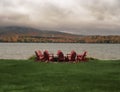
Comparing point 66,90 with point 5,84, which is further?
point 5,84

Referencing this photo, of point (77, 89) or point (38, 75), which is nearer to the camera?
point (77, 89)

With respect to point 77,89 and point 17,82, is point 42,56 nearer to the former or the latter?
point 17,82

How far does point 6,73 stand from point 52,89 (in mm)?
7820

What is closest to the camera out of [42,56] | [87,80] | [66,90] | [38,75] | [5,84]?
[66,90]

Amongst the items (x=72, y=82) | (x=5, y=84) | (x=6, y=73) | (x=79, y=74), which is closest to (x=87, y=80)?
(x=72, y=82)

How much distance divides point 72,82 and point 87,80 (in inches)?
50.5

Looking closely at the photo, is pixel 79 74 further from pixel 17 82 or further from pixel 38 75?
pixel 17 82

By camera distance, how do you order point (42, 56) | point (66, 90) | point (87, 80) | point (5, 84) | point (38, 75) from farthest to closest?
point (42, 56) → point (38, 75) → point (87, 80) → point (5, 84) → point (66, 90)

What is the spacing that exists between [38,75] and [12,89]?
19.0 feet

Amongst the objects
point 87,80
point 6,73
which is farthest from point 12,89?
point 6,73

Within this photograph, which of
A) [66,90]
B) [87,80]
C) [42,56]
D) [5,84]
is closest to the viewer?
[66,90]

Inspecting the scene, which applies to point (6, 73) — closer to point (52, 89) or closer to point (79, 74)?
point (79, 74)

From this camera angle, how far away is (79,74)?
24.4 meters

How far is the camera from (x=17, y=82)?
67.6ft
